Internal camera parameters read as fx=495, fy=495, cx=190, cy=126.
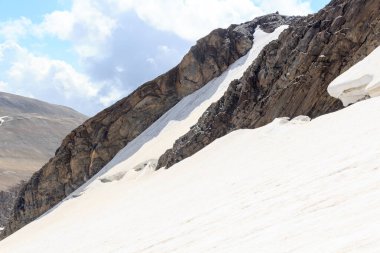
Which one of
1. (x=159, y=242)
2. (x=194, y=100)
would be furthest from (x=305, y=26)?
(x=159, y=242)

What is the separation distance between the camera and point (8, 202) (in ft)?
296

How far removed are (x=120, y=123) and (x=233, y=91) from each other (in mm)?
18376

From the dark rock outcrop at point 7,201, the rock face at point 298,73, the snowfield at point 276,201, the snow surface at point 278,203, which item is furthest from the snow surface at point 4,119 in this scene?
the snow surface at point 278,203

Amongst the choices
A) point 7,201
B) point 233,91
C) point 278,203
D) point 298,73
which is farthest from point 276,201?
point 7,201

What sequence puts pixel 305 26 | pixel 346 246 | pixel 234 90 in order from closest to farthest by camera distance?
pixel 346 246 < pixel 305 26 < pixel 234 90

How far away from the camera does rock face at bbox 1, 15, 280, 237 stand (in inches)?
1797

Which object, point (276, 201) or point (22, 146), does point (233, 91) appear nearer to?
point (276, 201)

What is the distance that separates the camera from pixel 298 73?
25.1 metres

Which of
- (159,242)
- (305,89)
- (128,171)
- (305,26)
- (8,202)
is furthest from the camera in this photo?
(8,202)

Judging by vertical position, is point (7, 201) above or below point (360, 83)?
above

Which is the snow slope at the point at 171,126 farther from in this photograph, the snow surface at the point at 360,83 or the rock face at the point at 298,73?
the snow surface at the point at 360,83

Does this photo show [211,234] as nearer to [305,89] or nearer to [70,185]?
[305,89]

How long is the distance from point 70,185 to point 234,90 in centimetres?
2177

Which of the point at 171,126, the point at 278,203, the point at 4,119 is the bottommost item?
the point at 278,203
